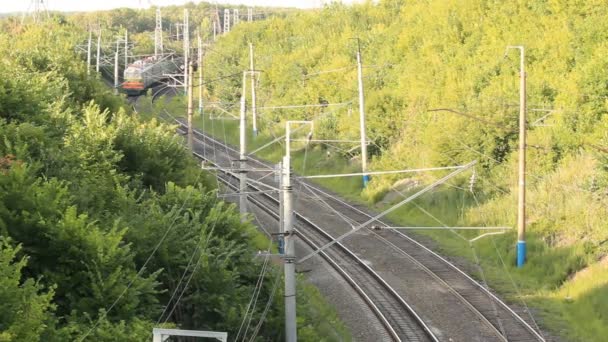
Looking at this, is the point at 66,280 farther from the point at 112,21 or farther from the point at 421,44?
the point at 112,21

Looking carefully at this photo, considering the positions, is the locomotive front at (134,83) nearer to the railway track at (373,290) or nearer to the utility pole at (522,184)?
the railway track at (373,290)

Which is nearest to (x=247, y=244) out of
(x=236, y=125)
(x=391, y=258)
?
(x=391, y=258)

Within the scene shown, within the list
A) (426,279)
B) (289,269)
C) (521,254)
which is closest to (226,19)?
(521,254)

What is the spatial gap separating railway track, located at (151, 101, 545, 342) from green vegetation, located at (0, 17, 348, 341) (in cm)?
176

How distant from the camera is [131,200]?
17.8 meters

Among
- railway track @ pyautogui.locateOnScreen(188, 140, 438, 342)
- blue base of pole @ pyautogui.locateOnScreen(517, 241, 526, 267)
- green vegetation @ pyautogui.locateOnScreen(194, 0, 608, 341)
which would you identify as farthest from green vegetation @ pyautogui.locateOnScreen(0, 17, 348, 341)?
green vegetation @ pyautogui.locateOnScreen(194, 0, 608, 341)

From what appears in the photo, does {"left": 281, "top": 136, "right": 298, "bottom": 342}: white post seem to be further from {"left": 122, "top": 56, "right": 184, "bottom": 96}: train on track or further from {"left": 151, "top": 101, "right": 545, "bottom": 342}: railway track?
{"left": 122, "top": 56, "right": 184, "bottom": 96}: train on track

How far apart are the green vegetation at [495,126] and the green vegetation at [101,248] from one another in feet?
24.2

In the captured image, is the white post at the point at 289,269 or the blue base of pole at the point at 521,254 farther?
the blue base of pole at the point at 521,254

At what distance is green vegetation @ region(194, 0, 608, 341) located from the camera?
24281 mm

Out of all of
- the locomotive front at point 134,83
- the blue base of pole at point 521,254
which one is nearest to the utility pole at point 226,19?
the locomotive front at point 134,83

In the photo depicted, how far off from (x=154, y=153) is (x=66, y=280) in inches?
472

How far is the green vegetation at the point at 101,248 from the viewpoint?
12016mm

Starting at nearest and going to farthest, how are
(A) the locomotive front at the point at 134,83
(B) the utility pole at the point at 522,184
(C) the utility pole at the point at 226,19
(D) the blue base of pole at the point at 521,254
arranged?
1. (B) the utility pole at the point at 522,184
2. (D) the blue base of pole at the point at 521,254
3. (A) the locomotive front at the point at 134,83
4. (C) the utility pole at the point at 226,19
